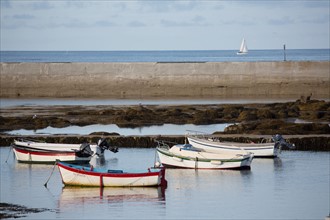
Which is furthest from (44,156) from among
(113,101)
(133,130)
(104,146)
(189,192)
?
(113,101)

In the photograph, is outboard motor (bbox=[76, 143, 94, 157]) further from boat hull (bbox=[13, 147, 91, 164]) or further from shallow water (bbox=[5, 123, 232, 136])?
shallow water (bbox=[5, 123, 232, 136])

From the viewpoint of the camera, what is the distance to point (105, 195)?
2612 centimetres

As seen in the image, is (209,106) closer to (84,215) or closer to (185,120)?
(185,120)

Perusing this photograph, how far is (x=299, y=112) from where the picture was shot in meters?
46.8

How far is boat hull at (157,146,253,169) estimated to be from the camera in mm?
30719

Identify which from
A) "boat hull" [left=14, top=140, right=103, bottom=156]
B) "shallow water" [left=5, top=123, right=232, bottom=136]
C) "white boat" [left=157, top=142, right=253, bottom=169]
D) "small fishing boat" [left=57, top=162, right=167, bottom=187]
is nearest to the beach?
"shallow water" [left=5, top=123, right=232, bottom=136]

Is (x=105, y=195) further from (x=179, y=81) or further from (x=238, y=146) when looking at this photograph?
(x=179, y=81)

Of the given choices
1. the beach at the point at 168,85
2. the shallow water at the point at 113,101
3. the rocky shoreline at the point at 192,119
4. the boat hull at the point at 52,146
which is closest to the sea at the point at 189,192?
the boat hull at the point at 52,146

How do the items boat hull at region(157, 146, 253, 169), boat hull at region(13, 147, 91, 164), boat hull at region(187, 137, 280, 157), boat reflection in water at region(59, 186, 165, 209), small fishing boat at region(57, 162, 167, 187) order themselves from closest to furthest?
boat reflection in water at region(59, 186, 165, 209)
small fishing boat at region(57, 162, 167, 187)
boat hull at region(157, 146, 253, 169)
boat hull at region(13, 147, 91, 164)
boat hull at region(187, 137, 280, 157)

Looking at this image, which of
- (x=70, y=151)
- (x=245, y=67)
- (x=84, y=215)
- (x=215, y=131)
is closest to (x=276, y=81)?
(x=245, y=67)

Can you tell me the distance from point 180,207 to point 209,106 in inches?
1098

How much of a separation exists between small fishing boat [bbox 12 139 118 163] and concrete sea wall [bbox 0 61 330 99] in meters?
28.7

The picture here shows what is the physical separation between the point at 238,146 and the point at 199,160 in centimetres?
170

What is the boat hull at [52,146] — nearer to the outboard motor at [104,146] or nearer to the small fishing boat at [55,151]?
the small fishing boat at [55,151]
